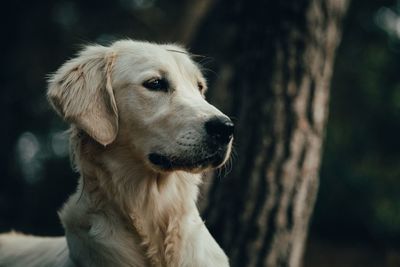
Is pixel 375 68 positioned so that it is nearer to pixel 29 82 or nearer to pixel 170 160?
pixel 29 82

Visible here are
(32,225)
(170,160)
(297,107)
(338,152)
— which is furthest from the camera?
(338,152)

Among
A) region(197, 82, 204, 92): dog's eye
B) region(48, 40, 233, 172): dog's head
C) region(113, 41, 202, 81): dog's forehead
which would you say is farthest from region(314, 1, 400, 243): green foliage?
region(48, 40, 233, 172): dog's head

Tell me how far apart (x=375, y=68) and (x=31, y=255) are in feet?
41.3

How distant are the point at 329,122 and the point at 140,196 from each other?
41.1 ft

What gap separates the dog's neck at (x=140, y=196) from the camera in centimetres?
388

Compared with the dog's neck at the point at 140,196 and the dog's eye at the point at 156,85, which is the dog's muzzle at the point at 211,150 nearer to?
the dog's neck at the point at 140,196

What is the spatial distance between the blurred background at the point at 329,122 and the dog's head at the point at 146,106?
791cm

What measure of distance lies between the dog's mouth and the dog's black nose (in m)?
0.08

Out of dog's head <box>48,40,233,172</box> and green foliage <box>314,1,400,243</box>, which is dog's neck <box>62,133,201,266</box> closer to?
dog's head <box>48,40,233,172</box>

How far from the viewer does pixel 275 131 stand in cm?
528

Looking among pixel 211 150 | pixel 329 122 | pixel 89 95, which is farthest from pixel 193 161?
pixel 329 122

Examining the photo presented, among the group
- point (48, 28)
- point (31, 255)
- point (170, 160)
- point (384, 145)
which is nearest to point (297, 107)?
point (170, 160)

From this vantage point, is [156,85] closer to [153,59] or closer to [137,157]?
[153,59]

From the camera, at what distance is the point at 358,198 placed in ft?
48.8
